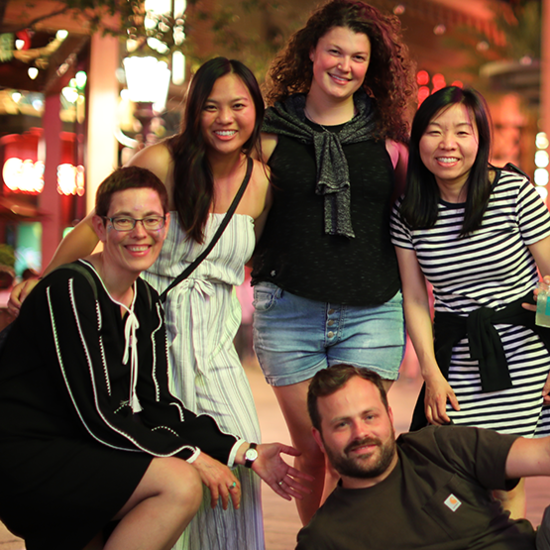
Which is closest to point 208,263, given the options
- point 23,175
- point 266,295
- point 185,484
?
point 266,295

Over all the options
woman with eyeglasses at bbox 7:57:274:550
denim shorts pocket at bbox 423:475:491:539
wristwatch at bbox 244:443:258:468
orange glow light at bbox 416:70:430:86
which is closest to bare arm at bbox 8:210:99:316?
woman with eyeglasses at bbox 7:57:274:550

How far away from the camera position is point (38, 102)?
7.98 m

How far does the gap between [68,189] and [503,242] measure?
7493 mm

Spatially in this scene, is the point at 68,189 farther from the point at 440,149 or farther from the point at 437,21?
the point at 437,21

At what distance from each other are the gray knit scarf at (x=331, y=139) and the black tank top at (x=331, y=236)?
30 millimetres

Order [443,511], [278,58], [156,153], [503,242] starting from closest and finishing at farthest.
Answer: [443,511] < [503,242] < [156,153] < [278,58]

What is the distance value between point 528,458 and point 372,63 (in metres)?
1.46

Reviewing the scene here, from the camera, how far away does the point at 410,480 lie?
6.19 feet

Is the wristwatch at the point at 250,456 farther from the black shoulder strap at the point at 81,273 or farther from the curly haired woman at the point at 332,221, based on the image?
the black shoulder strap at the point at 81,273

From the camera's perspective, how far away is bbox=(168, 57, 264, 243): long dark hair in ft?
7.59

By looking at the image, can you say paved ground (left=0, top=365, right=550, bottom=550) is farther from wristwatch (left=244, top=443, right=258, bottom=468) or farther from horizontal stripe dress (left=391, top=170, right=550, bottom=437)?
horizontal stripe dress (left=391, top=170, right=550, bottom=437)

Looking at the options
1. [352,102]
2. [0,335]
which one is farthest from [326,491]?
[352,102]

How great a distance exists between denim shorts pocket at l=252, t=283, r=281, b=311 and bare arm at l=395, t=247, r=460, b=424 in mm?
427

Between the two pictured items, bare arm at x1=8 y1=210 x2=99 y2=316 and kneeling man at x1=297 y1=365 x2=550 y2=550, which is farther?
bare arm at x1=8 y1=210 x2=99 y2=316
